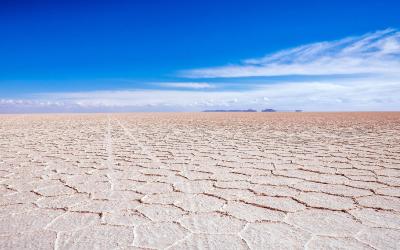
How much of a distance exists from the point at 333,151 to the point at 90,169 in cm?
311

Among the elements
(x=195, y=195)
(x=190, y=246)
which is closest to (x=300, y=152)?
(x=195, y=195)

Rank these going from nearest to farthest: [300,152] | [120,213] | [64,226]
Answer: [64,226], [120,213], [300,152]

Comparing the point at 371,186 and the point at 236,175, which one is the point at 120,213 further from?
the point at 371,186

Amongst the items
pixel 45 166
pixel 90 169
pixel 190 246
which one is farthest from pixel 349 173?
pixel 45 166

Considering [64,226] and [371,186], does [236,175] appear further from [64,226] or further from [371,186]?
[64,226]

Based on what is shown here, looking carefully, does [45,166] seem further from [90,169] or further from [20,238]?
[20,238]

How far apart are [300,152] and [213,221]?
9.87 feet

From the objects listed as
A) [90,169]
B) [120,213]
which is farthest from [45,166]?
[120,213]

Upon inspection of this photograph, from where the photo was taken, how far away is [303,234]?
5.71ft

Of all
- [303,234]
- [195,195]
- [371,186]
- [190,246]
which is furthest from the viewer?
[371,186]

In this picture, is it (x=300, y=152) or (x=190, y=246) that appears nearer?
(x=190, y=246)

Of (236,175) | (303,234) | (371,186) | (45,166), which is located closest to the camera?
(303,234)

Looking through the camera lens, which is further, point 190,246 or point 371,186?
point 371,186

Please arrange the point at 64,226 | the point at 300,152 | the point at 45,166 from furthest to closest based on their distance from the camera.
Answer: the point at 300,152 → the point at 45,166 → the point at 64,226
